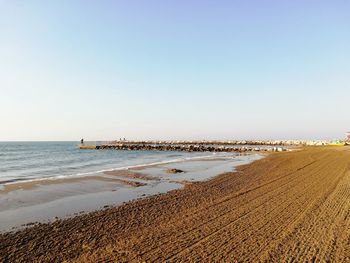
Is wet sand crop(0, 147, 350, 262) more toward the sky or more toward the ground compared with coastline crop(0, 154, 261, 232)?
more toward the sky

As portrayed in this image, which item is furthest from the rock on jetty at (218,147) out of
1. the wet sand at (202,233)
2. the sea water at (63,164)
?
the wet sand at (202,233)

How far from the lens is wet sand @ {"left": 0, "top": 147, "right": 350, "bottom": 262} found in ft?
20.2

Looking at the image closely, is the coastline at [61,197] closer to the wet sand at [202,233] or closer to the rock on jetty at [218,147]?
the wet sand at [202,233]

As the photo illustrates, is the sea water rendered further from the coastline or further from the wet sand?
Answer: the wet sand

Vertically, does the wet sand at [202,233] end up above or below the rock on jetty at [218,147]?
below

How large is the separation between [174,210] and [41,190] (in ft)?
28.9

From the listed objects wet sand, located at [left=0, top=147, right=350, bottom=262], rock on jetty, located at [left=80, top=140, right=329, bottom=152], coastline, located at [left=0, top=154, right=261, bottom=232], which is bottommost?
coastline, located at [left=0, top=154, right=261, bottom=232]

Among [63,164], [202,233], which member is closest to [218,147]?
[63,164]

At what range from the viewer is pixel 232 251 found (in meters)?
6.25

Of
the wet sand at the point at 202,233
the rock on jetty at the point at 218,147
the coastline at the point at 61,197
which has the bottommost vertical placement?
the coastline at the point at 61,197

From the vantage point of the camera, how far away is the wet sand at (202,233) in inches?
242

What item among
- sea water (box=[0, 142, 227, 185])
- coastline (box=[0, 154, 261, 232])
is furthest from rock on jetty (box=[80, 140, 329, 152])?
coastline (box=[0, 154, 261, 232])

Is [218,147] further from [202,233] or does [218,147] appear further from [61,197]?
[202,233]

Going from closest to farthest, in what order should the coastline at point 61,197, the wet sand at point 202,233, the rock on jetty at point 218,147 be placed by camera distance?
the wet sand at point 202,233 → the coastline at point 61,197 → the rock on jetty at point 218,147
